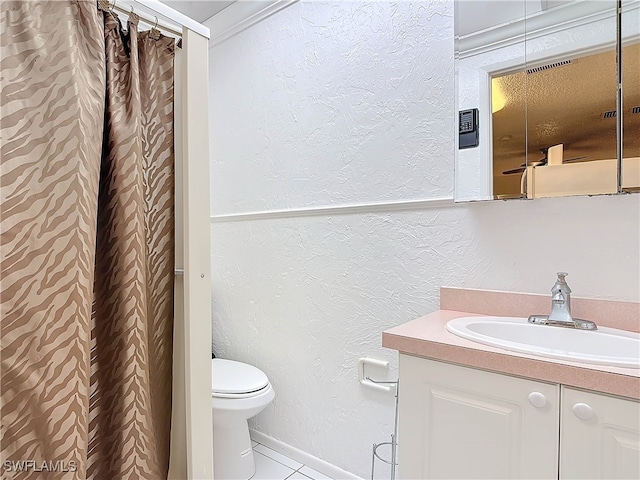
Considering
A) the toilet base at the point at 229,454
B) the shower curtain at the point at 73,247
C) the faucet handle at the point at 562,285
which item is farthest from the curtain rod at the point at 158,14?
the toilet base at the point at 229,454

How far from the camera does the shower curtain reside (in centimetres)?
89

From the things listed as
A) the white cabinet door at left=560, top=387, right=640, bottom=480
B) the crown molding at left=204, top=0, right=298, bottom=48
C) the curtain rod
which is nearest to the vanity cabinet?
the white cabinet door at left=560, top=387, right=640, bottom=480

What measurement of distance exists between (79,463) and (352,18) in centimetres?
194

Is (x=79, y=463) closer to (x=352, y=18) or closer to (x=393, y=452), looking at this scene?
(x=393, y=452)

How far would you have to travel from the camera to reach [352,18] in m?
1.74

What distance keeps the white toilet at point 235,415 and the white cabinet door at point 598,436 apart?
1245 millimetres

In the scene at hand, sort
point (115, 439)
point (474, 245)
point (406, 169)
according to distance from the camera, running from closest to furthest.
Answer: point (115, 439), point (474, 245), point (406, 169)

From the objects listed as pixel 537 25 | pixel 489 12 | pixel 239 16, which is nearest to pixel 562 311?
Result: pixel 537 25

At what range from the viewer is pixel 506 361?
885mm

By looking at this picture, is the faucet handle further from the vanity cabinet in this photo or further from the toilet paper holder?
the toilet paper holder

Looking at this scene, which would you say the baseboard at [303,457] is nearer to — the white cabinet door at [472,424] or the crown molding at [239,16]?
the white cabinet door at [472,424]

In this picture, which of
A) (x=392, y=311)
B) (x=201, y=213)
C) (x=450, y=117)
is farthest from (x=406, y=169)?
(x=201, y=213)

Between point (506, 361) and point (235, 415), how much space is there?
1.26m

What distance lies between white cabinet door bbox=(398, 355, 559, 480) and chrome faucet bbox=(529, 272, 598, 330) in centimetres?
34
